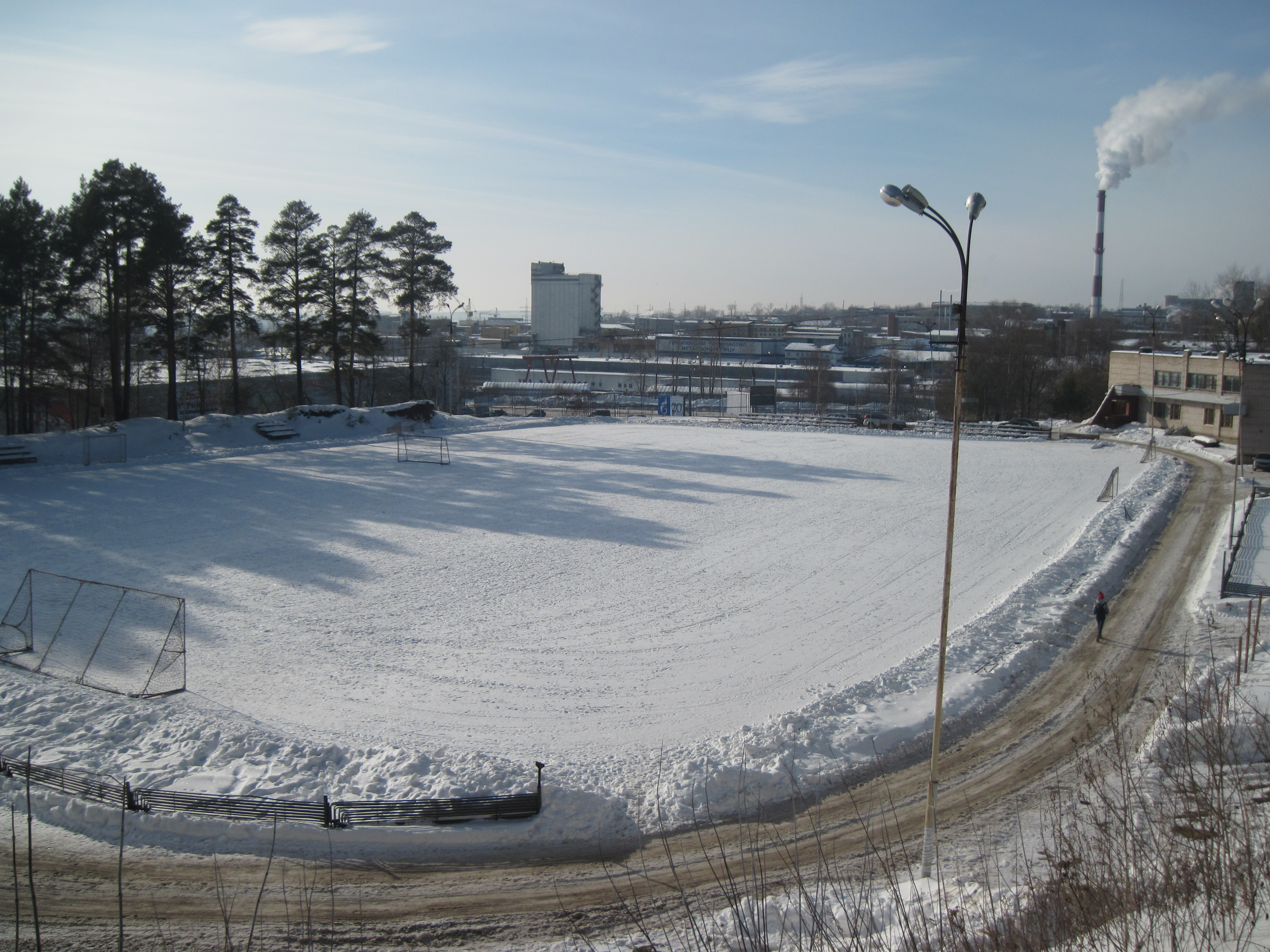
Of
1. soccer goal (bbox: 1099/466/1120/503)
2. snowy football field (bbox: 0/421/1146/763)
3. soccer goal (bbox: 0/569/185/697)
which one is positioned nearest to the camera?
snowy football field (bbox: 0/421/1146/763)

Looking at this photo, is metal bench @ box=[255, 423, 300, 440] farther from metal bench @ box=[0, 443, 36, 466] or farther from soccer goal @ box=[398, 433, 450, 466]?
metal bench @ box=[0, 443, 36, 466]

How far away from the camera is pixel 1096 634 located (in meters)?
13.5

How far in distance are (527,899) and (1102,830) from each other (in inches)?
179

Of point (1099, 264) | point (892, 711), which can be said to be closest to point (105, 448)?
point (892, 711)

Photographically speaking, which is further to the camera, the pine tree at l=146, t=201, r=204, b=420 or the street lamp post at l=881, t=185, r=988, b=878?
the pine tree at l=146, t=201, r=204, b=420

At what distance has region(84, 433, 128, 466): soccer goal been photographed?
94.9ft

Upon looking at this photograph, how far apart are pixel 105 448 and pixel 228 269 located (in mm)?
12240

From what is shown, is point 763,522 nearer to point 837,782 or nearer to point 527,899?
point 837,782

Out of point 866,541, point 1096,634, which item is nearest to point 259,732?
point 1096,634

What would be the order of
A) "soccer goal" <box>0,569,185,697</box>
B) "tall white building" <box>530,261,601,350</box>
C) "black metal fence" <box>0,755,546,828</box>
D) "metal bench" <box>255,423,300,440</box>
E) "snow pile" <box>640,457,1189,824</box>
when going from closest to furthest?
"black metal fence" <box>0,755,546,828</box> → "snow pile" <box>640,457,1189,824</box> → "soccer goal" <box>0,569,185,697</box> → "metal bench" <box>255,423,300,440</box> → "tall white building" <box>530,261,601,350</box>

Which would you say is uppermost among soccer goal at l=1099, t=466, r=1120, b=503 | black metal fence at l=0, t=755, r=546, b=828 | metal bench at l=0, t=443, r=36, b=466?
metal bench at l=0, t=443, r=36, b=466

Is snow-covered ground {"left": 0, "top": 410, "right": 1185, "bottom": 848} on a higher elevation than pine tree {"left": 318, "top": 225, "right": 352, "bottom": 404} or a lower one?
lower

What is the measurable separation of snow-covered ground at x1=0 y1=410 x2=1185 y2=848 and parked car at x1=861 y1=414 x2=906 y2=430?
1655 centimetres

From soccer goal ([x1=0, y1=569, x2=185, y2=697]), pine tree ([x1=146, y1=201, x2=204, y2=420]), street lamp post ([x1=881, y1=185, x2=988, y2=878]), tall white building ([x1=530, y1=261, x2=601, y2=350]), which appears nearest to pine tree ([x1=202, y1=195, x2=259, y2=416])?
pine tree ([x1=146, y1=201, x2=204, y2=420])
